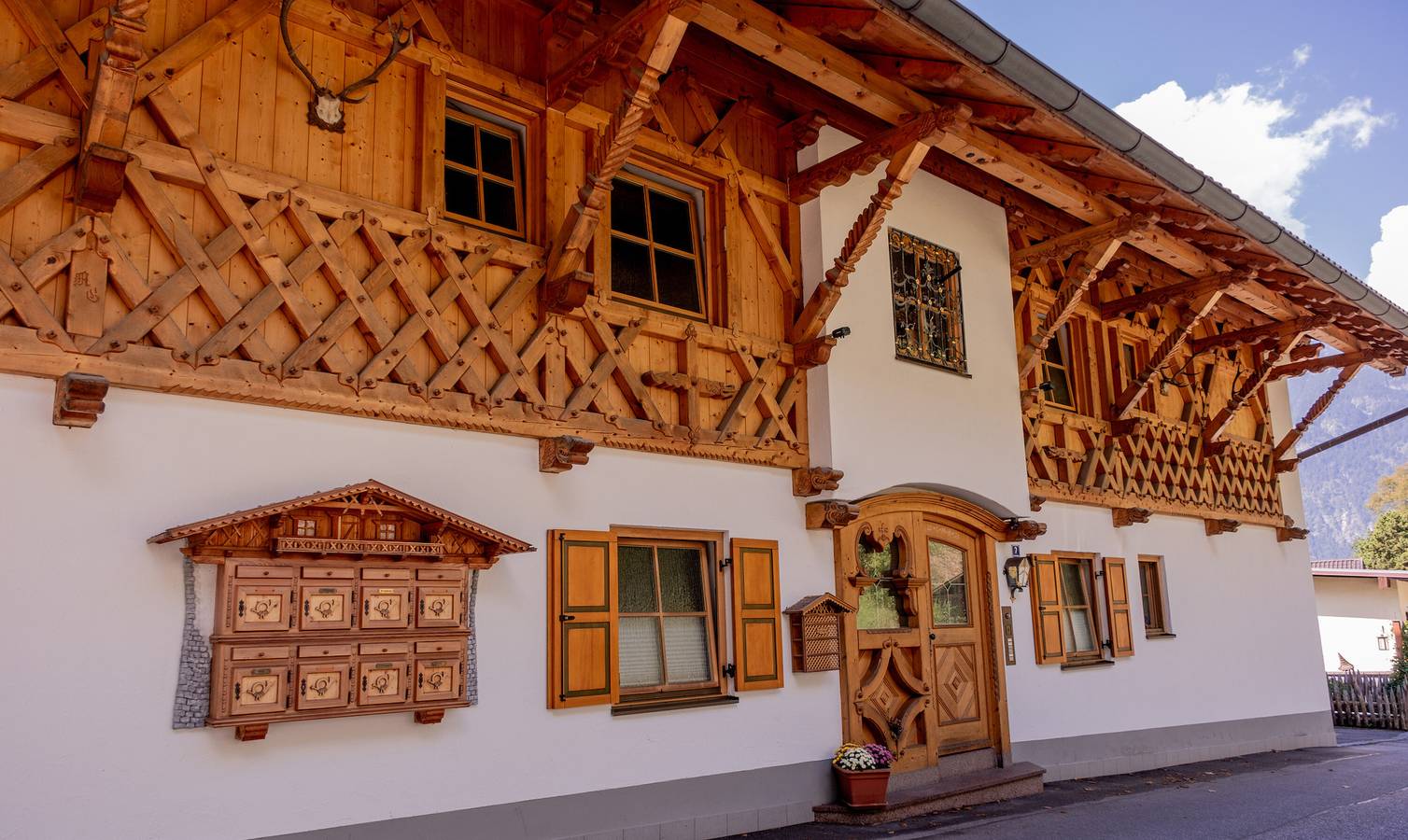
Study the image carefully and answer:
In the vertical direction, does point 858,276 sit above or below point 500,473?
above

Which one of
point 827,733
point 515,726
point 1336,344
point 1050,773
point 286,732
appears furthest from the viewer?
point 1336,344

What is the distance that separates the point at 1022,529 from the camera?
9938 millimetres

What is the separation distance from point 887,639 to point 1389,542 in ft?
154

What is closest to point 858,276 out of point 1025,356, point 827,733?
point 1025,356

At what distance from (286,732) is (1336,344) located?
560 inches

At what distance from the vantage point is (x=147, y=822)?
4.91m

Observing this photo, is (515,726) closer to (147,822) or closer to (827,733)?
(147,822)

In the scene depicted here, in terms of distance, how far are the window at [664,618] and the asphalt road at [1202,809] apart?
125cm

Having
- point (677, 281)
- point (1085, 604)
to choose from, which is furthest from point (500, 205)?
point (1085, 604)

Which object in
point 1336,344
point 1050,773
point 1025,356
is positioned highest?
point 1336,344

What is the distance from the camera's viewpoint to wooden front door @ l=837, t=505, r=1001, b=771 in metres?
8.61

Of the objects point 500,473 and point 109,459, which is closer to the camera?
point 109,459

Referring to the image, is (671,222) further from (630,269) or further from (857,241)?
(857,241)

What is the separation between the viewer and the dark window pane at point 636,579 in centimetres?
729
